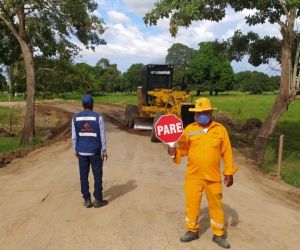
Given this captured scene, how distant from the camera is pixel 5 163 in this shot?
16281mm

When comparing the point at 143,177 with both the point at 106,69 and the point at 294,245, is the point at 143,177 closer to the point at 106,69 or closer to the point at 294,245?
the point at 294,245

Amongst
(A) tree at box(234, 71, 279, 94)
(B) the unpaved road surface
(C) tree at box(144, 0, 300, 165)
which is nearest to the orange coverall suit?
(B) the unpaved road surface

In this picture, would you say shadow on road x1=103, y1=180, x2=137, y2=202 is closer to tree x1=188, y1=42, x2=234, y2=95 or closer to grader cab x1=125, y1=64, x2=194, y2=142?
grader cab x1=125, y1=64, x2=194, y2=142

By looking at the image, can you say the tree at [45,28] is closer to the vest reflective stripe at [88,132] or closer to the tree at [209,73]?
the vest reflective stripe at [88,132]

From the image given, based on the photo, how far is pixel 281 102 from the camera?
16.6 meters

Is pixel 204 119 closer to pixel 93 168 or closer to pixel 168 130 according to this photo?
pixel 168 130

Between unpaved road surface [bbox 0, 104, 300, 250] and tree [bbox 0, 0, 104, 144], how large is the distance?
8911mm

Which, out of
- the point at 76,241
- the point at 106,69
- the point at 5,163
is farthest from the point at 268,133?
the point at 106,69

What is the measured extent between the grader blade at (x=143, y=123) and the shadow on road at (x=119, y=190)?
12242 mm

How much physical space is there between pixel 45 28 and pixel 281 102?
12.3 meters

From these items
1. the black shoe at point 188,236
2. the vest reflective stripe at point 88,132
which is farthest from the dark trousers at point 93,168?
the black shoe at point 188,236

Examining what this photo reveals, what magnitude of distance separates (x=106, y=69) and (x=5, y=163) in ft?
378

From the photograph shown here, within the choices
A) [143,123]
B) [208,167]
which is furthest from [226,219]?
[143,123]

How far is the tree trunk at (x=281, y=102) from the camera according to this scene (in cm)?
1636
